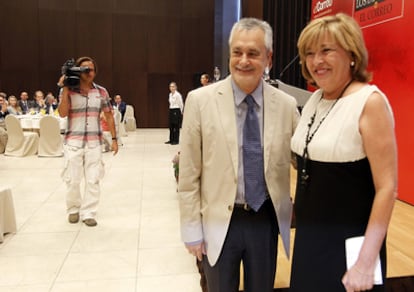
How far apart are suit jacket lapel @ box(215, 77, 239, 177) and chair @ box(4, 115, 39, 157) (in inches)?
300

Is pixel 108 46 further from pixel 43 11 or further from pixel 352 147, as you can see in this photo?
pixel 352 147

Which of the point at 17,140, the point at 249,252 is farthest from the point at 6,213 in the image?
the point at 17,140

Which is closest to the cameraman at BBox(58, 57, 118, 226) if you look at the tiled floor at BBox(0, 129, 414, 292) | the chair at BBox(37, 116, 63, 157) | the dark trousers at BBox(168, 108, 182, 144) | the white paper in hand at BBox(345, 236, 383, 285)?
the tiled floor at BBox(0, 129, 414, 292)

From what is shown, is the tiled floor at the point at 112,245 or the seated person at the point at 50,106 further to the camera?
the seated person at the point at 50,106

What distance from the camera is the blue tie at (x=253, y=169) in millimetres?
1518

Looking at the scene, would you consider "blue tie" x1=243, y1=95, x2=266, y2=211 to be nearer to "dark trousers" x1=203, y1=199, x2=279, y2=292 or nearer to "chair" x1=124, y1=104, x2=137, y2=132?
"dark trousers" x1=203, y1=199, x2=279, y2=292

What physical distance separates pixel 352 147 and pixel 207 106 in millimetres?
561

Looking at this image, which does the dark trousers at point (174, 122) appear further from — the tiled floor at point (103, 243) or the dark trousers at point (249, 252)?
the dark trousers at point (249, 252)

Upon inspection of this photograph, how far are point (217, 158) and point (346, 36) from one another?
624 millimetres

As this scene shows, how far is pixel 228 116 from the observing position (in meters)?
1.52

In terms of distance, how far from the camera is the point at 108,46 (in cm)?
1376

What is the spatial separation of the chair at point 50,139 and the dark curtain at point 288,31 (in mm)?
4678

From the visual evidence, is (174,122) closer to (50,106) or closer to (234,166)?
(50,106)

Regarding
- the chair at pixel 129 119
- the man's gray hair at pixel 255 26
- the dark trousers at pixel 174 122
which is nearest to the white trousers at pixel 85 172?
the man's gray hair at pixel 255 26
